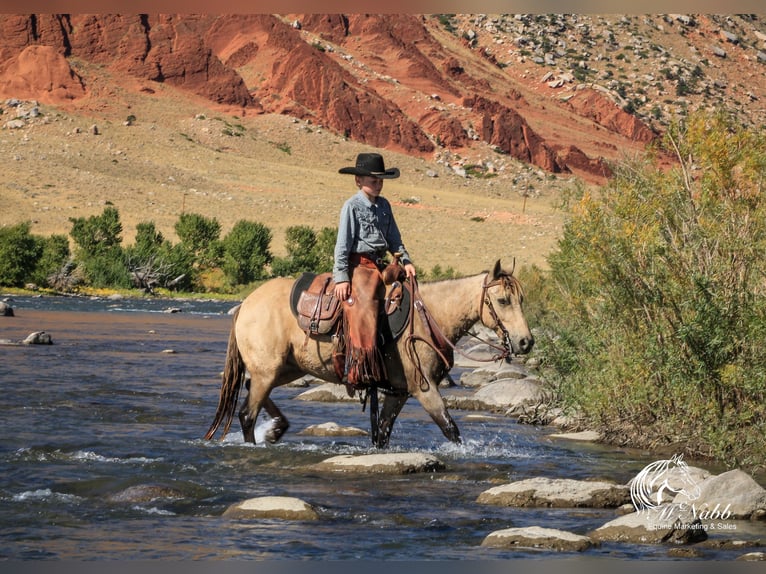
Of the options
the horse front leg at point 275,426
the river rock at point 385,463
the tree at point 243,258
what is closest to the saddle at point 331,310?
the horse front leg at point 275,426

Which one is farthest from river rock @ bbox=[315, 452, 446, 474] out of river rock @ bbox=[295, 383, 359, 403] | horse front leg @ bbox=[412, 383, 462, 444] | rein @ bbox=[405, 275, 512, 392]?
river rock @ bbox=[295, 383, 359, 403]

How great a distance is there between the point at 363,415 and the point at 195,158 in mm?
113498

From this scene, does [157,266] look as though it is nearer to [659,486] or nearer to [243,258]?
[243,258]

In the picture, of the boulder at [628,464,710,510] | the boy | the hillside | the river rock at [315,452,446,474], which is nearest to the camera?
the boulder at [628,464,710,510]

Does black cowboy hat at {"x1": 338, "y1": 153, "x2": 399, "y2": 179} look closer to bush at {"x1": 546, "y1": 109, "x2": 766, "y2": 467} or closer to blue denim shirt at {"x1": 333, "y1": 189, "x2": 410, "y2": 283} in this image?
blue denim shirt at {"x1": 333, "y1": 189, "x2": 410, "y2": 283}

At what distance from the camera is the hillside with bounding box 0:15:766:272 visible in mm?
105500

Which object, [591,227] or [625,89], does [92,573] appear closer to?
[591,227]

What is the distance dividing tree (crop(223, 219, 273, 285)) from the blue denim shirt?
181 feet

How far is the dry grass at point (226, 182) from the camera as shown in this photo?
95.5 metres

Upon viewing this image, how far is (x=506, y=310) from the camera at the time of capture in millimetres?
12086

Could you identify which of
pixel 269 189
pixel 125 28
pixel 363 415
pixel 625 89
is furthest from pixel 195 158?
pixel 363 415

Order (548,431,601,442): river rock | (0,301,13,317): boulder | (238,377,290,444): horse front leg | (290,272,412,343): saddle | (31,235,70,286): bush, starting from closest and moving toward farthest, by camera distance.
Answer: (290,272,412,343): saddle → (238,377,290,444): horse front leg → (548,431,601,442): river rock → (0,301,13,317): boulder → (31,235,70,286): bush

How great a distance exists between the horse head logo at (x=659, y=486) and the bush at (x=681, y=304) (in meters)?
1.32

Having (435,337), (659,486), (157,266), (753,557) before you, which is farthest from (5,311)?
(753,557)
